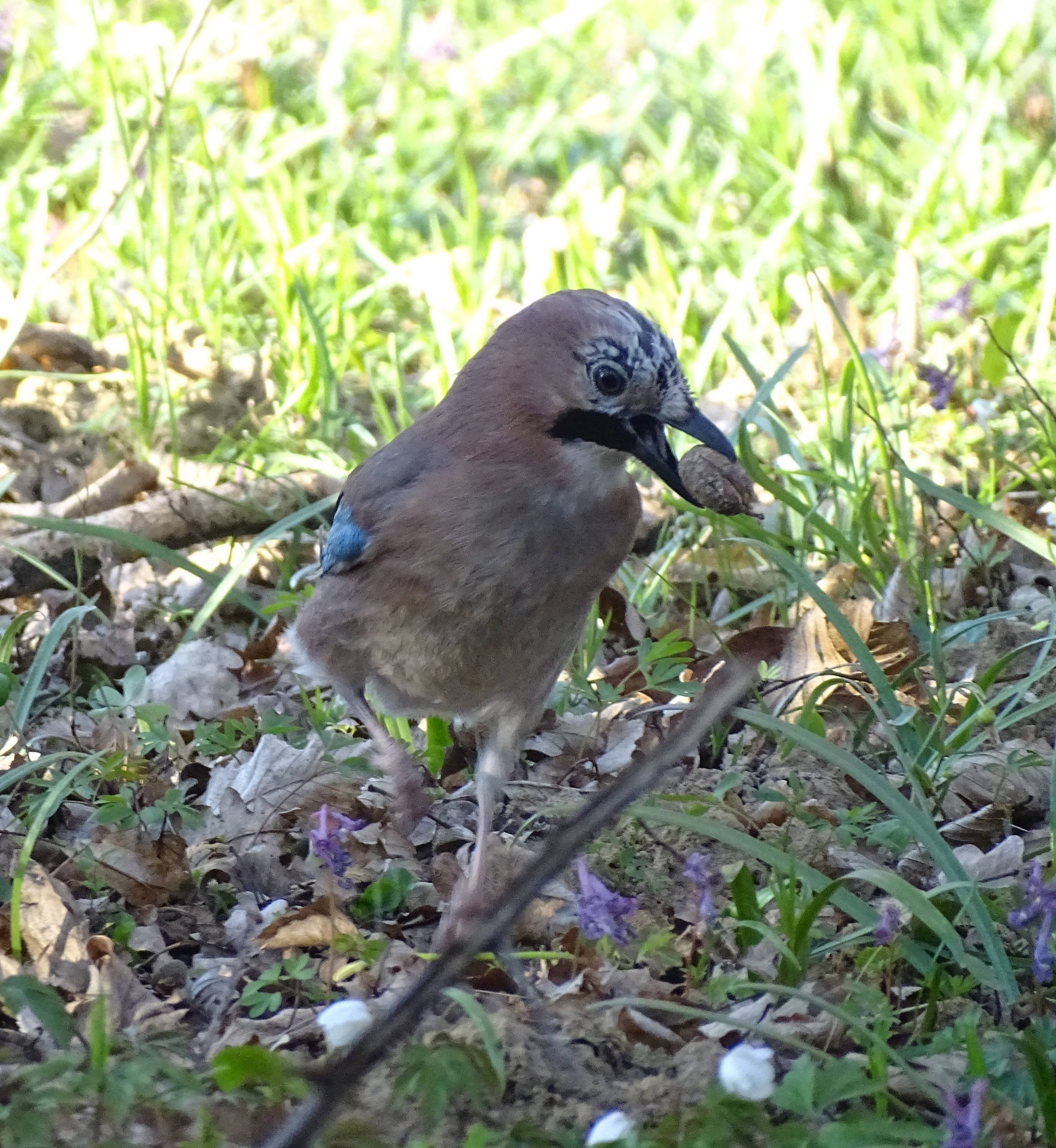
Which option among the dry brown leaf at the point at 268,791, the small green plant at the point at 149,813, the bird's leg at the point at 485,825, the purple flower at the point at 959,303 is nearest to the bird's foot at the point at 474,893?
the bird's leg at the point at 485,825

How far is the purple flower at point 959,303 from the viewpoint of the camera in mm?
4277

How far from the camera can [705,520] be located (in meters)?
3.84

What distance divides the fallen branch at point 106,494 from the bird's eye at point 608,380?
1700 millimetres

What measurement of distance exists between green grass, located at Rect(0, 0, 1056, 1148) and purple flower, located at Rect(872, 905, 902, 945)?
0.04 m

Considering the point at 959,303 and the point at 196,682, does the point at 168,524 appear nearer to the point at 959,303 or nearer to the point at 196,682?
the point at 196,682

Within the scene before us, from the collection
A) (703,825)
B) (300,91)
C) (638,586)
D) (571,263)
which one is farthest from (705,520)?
(300,91)

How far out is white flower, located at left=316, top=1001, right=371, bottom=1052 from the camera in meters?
2.01

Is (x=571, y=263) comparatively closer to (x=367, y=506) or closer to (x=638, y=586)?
(x=638, y=586)

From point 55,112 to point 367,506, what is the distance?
4040 millimetres

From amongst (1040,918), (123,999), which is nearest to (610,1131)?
(1040,918)

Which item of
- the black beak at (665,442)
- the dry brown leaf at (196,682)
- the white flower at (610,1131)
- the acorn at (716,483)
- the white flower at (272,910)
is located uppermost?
the black beak at (665,442)

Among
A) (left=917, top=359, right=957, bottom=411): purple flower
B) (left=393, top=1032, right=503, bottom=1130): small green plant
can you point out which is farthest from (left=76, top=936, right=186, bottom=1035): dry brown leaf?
(left=917, top=359, right=957, bottom=411): purple flower

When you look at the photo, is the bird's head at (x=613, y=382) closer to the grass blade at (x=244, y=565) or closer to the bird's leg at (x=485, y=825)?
the bird's leg at (x=485, y=825)

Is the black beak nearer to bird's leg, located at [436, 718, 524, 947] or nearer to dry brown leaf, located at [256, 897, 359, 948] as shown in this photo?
bird's leg, located at [436, 718, 524, 947]
